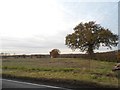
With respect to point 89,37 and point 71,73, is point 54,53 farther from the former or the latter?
point 71,73

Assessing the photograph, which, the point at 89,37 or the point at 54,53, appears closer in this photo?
the point at 89,37

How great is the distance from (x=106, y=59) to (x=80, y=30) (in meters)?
9.57

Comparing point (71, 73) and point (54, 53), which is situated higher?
point (54, 53)

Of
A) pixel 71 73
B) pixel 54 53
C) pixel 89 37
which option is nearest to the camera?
pixel 71 73

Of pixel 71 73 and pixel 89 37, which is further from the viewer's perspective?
pixel 89 37

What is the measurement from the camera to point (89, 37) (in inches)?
1930

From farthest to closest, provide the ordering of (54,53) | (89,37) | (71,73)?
(54,53)
(89,37)
(71,73)

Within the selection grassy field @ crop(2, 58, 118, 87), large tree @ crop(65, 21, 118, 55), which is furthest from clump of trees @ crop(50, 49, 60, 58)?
grassy field @ crop(2, 58, 118, 87)

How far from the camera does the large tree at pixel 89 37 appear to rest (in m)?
50.1

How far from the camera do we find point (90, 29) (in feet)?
168

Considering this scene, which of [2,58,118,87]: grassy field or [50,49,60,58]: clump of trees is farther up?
[50,49,60,58]: clump of trees

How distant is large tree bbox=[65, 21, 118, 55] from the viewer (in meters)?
50.1

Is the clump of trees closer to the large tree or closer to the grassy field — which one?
the large tree

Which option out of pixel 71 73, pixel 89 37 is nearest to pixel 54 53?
pixel 89 37
